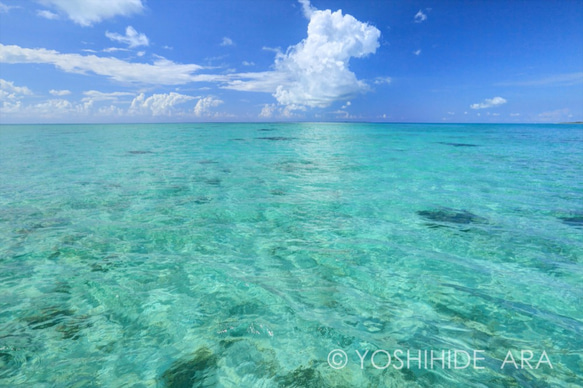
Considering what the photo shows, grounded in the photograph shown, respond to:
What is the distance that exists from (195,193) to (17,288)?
7181 millimetres

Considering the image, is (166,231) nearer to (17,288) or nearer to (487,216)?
(17,288)

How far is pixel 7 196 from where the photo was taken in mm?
11117

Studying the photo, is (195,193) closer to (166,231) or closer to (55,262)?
(166,231)

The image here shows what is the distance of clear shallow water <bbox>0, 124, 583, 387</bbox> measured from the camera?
361 cm

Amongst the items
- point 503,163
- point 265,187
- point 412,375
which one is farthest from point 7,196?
point 503,163

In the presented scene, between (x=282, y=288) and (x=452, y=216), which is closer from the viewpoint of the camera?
(x=282, y=288)

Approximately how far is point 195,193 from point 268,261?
6.95m

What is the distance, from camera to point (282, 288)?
17.4 ft

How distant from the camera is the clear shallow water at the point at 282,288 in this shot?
11.8 feet

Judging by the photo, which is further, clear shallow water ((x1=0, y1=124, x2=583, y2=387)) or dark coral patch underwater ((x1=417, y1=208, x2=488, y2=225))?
dark coral patch underwater ((x1=417, y1=208, x2=488, y2=225))

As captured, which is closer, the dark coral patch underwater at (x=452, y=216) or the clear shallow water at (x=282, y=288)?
the clear shallow water at (x=282, y=288)

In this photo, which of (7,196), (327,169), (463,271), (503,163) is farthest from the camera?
(503,163)

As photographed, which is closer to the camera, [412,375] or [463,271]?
[412,375]

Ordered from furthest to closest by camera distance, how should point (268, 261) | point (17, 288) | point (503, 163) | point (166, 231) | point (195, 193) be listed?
point (503, 163) → point (195, 193) → point (166, 231) → point (268, 261) → point (17, 288)
